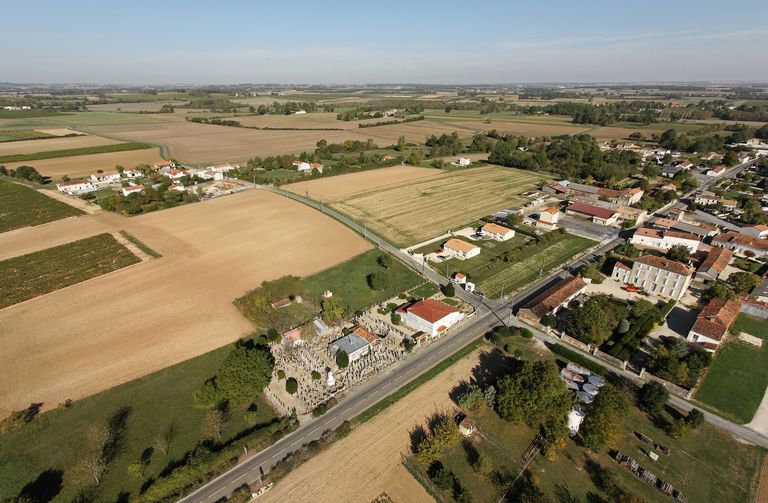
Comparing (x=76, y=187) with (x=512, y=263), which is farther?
(x=76, y=187)

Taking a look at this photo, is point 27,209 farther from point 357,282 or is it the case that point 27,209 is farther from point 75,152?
point 357,282

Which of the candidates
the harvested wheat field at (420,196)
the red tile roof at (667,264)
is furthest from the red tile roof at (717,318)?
the harvested wheat field at (420,196)

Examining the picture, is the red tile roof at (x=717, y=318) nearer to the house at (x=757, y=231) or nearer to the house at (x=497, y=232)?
the house at (x=497, y=232)

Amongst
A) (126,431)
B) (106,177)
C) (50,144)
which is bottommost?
(126,431)

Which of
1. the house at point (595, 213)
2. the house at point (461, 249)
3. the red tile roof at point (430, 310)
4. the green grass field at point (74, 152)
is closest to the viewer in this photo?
the red tile roof at point (430, 310)

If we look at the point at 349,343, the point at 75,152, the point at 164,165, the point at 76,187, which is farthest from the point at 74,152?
the point at 349,343

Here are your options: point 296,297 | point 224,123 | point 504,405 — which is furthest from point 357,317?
point 224,123
